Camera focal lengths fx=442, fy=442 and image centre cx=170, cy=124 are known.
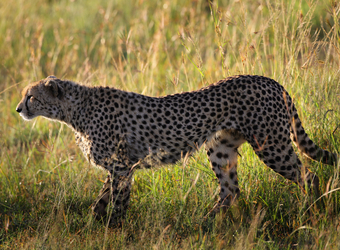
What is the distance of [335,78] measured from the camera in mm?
3787

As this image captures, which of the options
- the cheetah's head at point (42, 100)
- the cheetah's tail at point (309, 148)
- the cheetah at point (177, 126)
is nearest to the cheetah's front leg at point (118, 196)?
the cheetah at point (177, 126)

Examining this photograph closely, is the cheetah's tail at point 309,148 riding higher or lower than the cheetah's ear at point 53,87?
lower

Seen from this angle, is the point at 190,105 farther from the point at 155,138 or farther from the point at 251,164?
the point at 251,164

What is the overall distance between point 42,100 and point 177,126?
3.75 ft

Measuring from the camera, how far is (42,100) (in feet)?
12.0

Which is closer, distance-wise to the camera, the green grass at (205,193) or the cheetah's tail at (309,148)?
the green grass at (205,193)

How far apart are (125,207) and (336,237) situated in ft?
5.42

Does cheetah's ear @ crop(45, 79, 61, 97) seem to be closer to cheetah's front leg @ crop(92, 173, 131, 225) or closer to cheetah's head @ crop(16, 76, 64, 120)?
cheetah's head @ crop(16, 76, 64, 120)

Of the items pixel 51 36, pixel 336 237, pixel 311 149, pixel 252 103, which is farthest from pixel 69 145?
pixel 51 36

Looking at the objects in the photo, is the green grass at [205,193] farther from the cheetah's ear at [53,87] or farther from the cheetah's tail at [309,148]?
the cheetah's ear at [53,87]

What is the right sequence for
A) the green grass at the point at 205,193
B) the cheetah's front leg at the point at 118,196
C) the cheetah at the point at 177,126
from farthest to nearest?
the cheetah's front leg at the point at 118,196, the cheetah at the point at 177,126, the green grass at the point at 205,193

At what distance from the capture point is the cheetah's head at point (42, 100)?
3.65 m

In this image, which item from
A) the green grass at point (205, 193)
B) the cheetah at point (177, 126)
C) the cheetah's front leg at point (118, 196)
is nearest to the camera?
the green grass at point (205, 193)

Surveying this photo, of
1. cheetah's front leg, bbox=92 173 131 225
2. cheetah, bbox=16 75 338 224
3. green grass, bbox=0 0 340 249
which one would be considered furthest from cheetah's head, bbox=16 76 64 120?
cheetah's front leg, bbox=92 173 131 225
